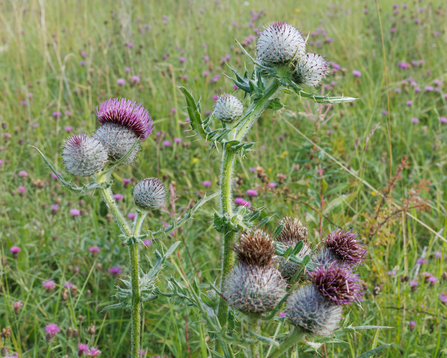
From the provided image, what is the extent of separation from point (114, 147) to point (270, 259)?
976 mm

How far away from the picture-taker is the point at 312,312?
1529 millimetres

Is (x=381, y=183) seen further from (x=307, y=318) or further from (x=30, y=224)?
(x=30, y=224)

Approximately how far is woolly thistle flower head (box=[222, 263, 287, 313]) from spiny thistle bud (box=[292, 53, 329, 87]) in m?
0.89

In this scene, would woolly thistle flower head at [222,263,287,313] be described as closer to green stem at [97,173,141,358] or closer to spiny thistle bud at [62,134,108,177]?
green stem at [97,173,141,358]

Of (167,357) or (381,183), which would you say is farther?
(381,183)

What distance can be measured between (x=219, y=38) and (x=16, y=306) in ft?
19.0

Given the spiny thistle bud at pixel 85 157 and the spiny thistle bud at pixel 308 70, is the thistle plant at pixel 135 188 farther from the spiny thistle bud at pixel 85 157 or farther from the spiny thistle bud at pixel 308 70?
the spiny thistle bud at pixel 308 70

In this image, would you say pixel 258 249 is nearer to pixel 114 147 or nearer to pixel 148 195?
pixel 148 195

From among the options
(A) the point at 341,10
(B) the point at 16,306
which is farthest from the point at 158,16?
(B) the point at 16,306

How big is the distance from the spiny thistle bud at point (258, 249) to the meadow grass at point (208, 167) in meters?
0.38

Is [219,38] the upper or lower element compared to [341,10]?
lower

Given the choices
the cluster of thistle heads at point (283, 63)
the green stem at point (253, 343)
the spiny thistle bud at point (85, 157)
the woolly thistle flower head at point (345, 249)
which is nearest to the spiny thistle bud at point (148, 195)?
→ the spiny thistle bud at point (85, 157)

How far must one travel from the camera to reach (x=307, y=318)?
1526 mm

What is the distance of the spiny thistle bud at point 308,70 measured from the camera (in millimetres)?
1914
